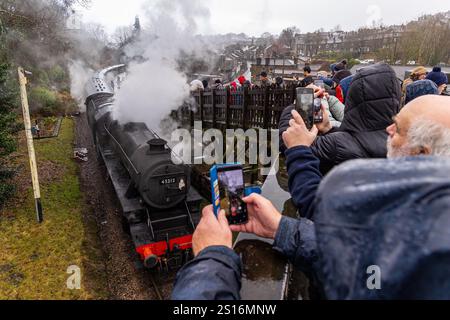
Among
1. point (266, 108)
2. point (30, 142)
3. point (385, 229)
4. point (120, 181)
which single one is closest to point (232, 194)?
point (385, 229)

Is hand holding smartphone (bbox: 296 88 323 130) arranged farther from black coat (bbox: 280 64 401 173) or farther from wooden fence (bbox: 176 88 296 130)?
wooden fence (bbox: 176 88 296 130)

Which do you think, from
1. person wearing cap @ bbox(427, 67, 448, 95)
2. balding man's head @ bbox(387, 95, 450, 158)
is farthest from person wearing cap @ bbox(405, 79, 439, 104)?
balding man's head @ bbox(387, 95, 450, 158)

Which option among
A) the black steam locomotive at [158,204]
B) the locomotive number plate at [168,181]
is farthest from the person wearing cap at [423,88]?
the locomotive number plate at [168,181]

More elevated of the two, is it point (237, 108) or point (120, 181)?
point (237, 108)

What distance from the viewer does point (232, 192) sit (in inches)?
58.2

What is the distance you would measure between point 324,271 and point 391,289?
13 centimetres

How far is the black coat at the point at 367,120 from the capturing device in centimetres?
235

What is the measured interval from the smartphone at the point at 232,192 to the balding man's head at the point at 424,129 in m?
0.70

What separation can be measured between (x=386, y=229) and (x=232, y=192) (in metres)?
0.94

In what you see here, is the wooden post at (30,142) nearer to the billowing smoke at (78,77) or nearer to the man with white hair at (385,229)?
the man with white hair at (385,229)

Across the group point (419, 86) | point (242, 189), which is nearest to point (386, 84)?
point (242, 189)

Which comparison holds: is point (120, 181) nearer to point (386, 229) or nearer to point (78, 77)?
point (386, 229)

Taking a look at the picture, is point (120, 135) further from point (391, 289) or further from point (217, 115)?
point (391, 289)

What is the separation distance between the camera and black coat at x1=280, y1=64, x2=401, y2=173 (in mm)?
2348
